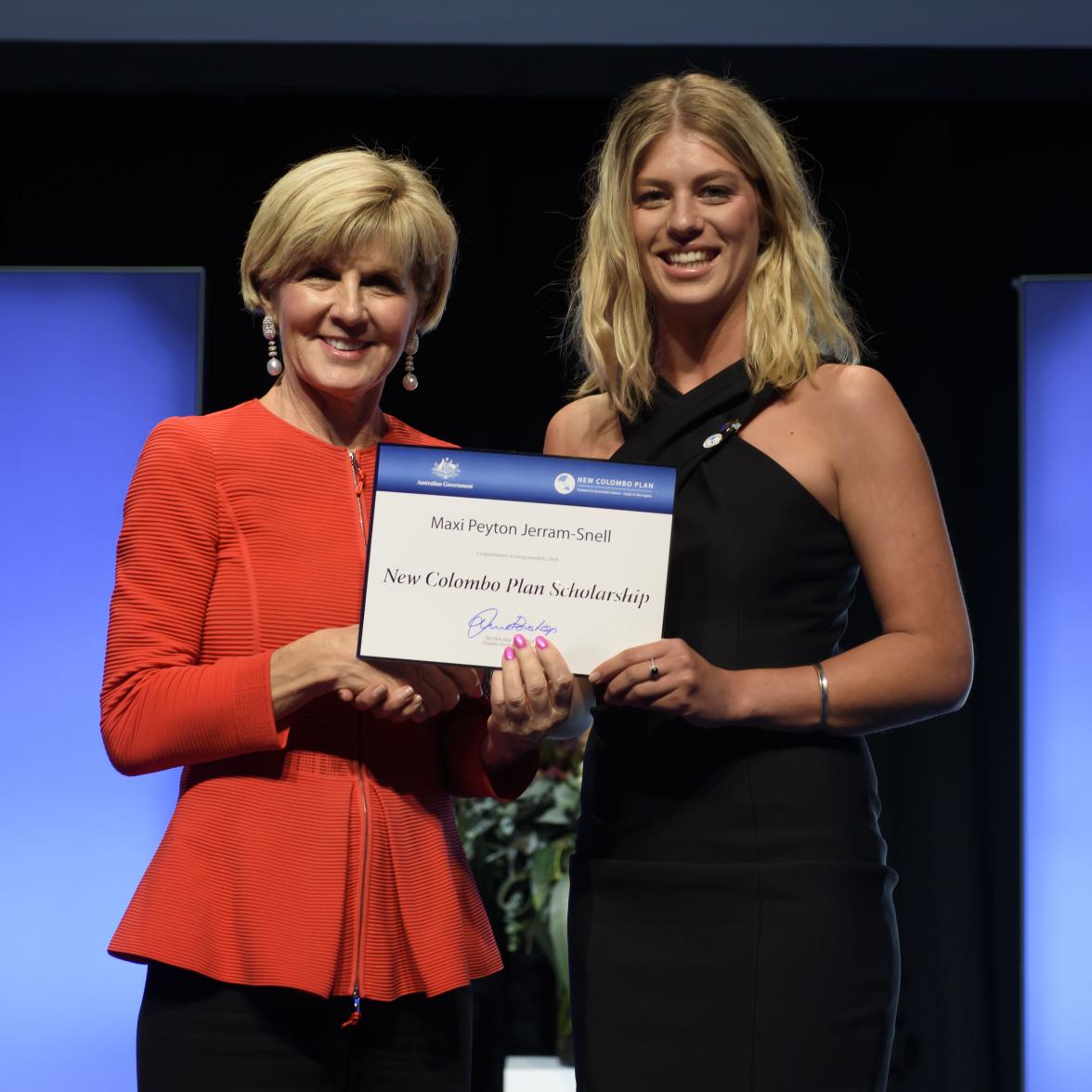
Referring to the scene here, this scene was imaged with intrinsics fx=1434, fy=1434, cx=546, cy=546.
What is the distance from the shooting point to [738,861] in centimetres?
156

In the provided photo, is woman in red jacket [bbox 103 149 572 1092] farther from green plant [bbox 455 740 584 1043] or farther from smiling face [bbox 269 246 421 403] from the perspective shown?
green plant [bbox 455 740 584 1043]

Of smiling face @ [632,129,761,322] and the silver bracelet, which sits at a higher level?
smiling face @ [632,129,761,322]

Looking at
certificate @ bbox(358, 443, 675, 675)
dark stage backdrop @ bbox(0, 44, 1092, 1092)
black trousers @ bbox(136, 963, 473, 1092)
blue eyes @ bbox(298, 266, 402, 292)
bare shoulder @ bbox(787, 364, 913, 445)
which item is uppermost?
dark stage backdrop @ bbox(0, 44, 1092, 1092)

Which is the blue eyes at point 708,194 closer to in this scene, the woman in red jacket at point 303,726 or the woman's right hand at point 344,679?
the woman in red jacket at point 303,726

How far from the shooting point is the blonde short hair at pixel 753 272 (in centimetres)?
166

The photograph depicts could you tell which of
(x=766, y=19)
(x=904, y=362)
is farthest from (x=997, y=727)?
(x=766, y=19)

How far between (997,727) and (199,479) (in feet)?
10.2

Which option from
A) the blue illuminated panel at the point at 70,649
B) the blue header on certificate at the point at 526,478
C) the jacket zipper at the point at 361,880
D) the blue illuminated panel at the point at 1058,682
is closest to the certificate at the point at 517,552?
the blue header on certificate at the point at 526,478

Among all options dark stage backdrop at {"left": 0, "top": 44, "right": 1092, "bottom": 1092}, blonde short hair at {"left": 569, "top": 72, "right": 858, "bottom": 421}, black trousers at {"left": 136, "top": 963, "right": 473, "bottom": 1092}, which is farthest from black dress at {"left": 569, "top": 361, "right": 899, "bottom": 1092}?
dark stage backdrop at {"left": 0, "top": 44, "right": 1092, "bottom": 1092}

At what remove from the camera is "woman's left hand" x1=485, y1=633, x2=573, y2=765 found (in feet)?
4.86

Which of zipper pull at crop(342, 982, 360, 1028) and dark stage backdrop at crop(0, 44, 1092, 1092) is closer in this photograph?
zipper pull at crop(342, 982, 360, 1028)

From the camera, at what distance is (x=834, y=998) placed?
1516 mm

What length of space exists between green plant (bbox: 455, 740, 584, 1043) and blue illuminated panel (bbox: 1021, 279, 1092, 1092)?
119 cm
